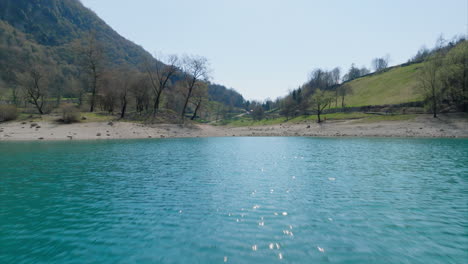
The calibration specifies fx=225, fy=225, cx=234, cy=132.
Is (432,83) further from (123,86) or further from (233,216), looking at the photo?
(123,86)

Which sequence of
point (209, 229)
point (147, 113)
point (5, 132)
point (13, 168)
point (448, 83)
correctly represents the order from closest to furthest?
1. point (209, 229)
2. point (13, 168)
3. point (5, 132)
4. point (448, 83)
5. point (147, 113)

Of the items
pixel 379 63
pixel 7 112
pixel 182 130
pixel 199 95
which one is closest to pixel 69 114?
pixel 7 112

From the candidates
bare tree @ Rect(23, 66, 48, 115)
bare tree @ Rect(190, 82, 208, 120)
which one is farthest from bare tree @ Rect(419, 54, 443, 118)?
bare tree @ Rect(23, 66, 48, 115)

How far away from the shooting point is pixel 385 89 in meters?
110

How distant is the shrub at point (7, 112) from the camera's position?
5125cm

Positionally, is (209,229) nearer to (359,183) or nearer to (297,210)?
(297,210)

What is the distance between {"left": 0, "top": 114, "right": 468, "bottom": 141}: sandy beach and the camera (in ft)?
155

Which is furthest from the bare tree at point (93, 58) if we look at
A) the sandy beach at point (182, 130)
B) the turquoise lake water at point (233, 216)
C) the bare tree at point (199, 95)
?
the turquoise lake water at point (233, 216)

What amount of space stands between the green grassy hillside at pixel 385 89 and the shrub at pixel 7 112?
115m

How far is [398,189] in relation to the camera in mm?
13344

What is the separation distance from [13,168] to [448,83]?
90.9 metres

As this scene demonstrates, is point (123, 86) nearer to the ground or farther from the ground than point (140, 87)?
nearer to the ground

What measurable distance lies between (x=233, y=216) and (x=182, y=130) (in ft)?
191

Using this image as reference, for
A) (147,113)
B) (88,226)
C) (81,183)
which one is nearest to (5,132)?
(147,113)
